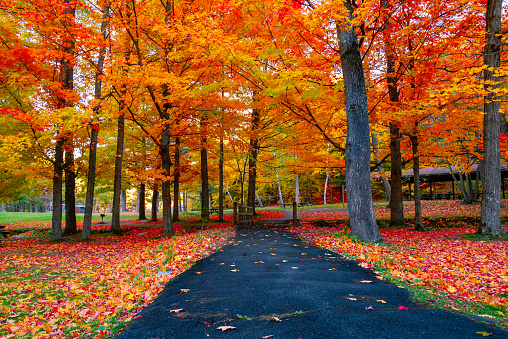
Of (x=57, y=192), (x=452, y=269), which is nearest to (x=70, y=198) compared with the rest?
(x=57, y=192)

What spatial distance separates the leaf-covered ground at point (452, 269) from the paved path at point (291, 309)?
1.60 ft

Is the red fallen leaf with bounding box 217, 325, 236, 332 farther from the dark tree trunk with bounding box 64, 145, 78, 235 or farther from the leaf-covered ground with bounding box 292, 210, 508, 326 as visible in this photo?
the dark tree trunk with bounding box 64, 145, 78, 235

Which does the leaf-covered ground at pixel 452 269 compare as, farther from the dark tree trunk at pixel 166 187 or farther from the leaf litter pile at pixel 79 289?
the dark tree trunk at pixel 166 187

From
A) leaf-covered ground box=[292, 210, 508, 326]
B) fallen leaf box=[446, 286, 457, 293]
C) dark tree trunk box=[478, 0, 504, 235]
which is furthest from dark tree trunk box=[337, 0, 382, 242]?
fallen leaf box=[446, 286, 457, 293]

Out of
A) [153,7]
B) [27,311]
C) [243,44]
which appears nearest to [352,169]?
[243,44]

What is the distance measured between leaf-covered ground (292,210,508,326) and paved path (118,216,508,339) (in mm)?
488

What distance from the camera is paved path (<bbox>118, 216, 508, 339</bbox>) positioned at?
256 centimetres

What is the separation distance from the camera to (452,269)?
5.39m

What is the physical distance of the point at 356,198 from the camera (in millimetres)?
8359

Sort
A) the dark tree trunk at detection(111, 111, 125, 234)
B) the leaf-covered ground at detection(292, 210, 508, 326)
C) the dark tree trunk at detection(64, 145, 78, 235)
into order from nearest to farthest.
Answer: the leaf-covered ground at detection(292, 210, 508, 326)
the dark tree trunk at detection(111, 111, 125, 234)
the dark tree trunk at detection(64, 145, 78, 235)

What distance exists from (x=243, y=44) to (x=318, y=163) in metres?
8.60

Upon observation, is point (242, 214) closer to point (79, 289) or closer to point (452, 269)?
point (79, 289)

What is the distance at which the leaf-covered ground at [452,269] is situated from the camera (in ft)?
11.9

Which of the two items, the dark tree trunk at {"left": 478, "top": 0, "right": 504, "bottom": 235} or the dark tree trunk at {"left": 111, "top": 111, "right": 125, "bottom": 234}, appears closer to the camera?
the dark tree trunk at {"left": 478, "top": 0, "right": 504, "bottom": 235}
